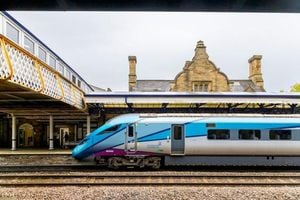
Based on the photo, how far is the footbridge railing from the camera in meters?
12.4

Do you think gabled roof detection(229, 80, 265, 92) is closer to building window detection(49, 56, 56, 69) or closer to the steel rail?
building window detection(49, 56, 56, 69)

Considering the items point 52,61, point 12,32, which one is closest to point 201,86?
point 52,61

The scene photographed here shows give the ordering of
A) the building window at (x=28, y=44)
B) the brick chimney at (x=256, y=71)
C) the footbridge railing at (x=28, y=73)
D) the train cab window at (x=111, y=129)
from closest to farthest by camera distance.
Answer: the footbridge railing at (x=28, y=73)
the train cab window at (x=111, y=129)
the building window at (x=28, y=44)
the brick chimney at (x=256, y=71)

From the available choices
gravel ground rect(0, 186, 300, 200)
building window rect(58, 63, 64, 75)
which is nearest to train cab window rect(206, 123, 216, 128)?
gravel ground rect(0, 186, 300, 200)

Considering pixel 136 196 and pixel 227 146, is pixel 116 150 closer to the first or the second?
pixel 227 146

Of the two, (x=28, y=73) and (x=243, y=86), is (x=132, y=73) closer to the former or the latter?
(x=243, y=86)

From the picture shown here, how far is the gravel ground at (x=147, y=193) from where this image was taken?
11.4 metres

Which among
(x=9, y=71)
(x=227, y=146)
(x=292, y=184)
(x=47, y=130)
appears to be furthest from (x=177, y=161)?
(x=47, y=130)

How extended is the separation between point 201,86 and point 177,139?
22120 millimetres

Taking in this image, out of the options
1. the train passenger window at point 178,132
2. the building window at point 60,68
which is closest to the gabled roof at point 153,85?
the building window at point 60,68

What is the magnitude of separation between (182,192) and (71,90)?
42.5ft

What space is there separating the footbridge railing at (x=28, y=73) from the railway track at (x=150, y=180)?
11.8 ft

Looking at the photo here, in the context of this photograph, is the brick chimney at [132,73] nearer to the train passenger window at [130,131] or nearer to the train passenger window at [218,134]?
the train passenger window at [130,131]

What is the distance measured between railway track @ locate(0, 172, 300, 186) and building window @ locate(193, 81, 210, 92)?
79.6 feet
